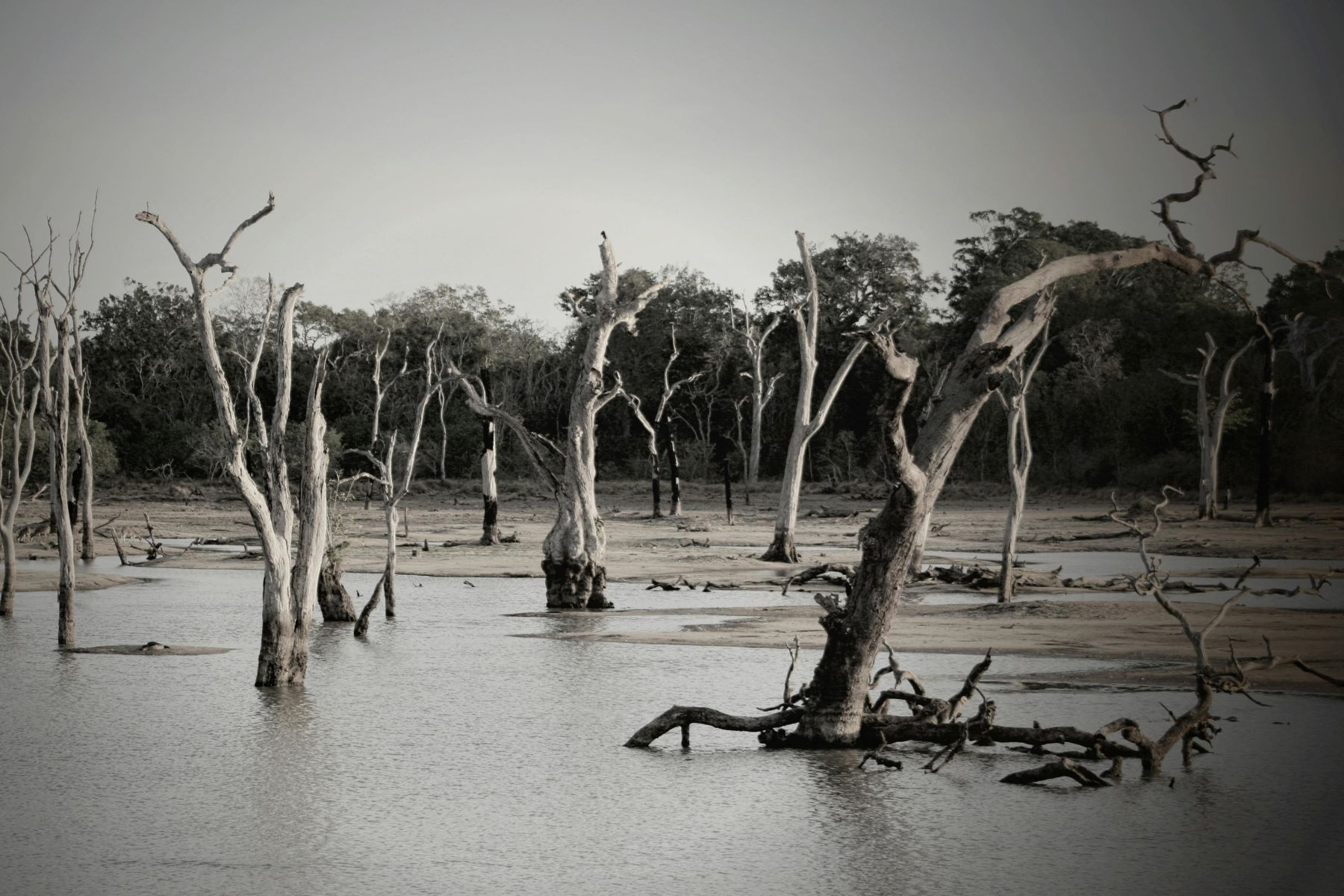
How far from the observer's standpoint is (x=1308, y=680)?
14.5m

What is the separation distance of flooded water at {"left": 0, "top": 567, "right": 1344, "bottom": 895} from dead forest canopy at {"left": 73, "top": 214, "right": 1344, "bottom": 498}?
120 feet

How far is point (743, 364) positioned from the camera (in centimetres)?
6259

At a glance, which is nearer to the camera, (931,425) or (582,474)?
(931,425)

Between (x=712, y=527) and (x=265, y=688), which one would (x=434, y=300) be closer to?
(x=712, y=527)

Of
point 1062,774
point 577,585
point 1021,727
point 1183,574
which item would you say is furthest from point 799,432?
point 1062,774

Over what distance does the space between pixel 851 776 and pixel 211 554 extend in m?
25.8

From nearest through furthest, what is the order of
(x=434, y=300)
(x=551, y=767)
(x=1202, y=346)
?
1. (x=551, y=767)
2. (x=1202, y=346)
3. (x=434, y=300)

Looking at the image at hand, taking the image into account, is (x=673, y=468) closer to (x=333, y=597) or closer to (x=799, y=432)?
(x=799, y=432)

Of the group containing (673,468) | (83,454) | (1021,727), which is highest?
(83,454)

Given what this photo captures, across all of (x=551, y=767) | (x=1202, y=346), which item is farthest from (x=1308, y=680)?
(x=1202, y=346)

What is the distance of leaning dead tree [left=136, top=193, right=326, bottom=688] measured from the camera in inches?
523

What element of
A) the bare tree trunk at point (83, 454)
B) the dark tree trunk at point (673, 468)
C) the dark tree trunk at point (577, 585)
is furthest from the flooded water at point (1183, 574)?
the bare tree trunk at point (83, 454)

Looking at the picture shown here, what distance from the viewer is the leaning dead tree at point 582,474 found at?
20859 mm

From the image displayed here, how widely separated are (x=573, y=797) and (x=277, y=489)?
205 inches
